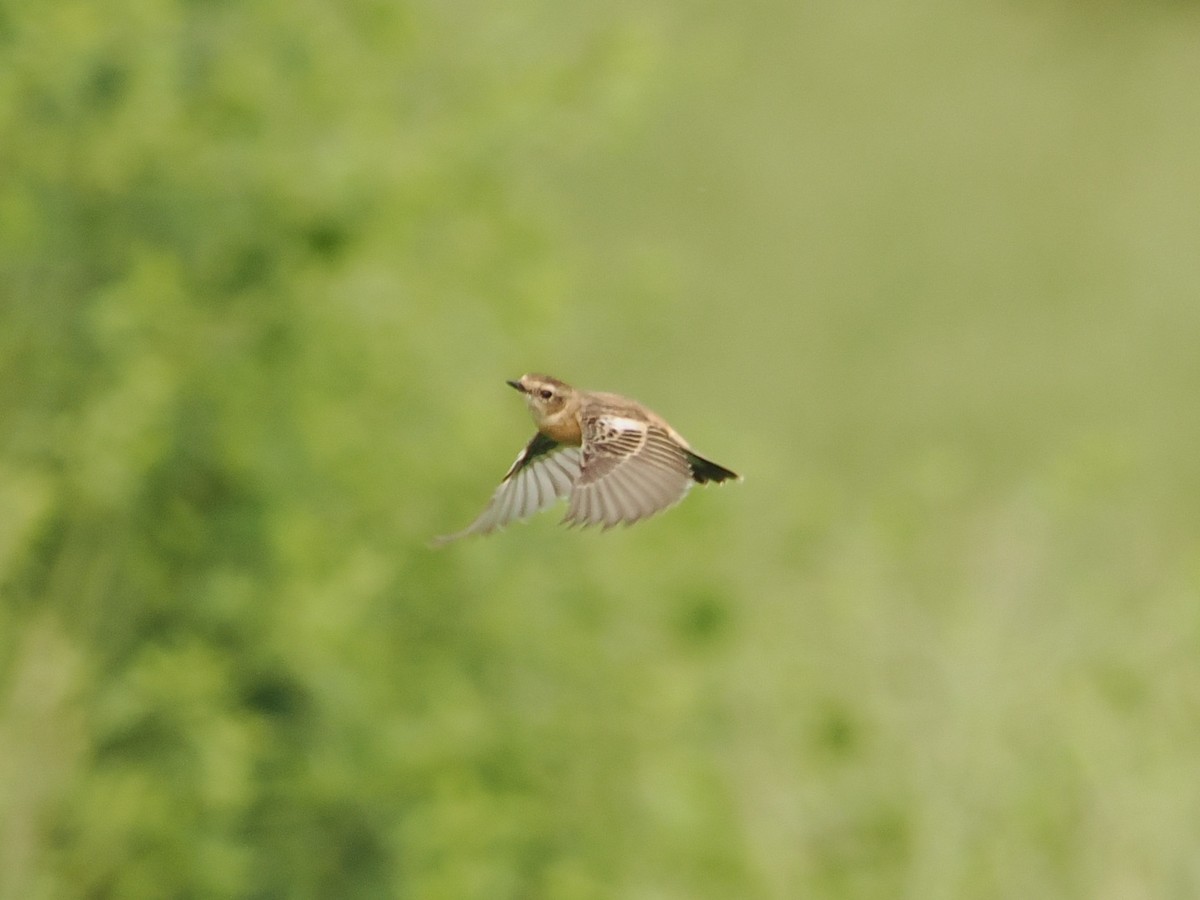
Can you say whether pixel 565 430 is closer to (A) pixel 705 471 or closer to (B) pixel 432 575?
(A) pixel 705 471

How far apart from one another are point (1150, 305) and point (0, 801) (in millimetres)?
10832

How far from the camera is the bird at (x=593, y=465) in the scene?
11.0 feet

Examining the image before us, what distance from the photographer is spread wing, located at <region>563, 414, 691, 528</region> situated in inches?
130

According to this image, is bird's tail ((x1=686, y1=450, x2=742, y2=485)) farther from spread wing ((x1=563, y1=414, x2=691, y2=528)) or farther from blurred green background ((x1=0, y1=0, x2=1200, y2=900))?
blurred green background ((x1=0, y1=0, x2=1200, y2=900))

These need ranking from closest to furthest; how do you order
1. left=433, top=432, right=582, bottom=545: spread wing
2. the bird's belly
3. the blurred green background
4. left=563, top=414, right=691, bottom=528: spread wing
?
1. left=563, top=414, right=691, bottom=528: spread wing
2. the bird's belly
3. left=433, top=432, right=582, bottom=545: spread wing
4. the blurred green background

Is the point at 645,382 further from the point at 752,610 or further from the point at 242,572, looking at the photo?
the point at 242,572

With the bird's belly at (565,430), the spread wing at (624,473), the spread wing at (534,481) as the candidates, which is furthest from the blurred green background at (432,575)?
the spread wing at (624,473)

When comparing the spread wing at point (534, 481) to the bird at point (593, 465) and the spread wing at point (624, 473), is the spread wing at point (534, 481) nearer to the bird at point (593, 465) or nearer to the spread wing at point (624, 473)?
the bird at point (593, 465)

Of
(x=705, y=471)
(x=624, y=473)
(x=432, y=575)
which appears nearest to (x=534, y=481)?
(x=705, y=471)

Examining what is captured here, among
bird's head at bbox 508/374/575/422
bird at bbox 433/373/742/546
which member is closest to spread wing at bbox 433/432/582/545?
bird at bbox 433/373/742/546

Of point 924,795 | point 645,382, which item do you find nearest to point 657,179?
point 645,382

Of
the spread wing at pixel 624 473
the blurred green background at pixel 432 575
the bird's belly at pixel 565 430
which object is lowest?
the spread wing at pixel 624 473

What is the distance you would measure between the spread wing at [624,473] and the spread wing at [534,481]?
0.13m

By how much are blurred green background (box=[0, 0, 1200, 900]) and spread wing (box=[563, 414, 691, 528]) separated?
2.89 m
